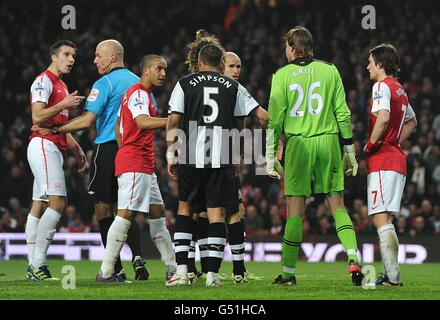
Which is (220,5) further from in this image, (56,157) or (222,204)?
(222,204)

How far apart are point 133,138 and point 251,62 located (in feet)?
45.5

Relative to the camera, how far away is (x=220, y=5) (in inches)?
1017

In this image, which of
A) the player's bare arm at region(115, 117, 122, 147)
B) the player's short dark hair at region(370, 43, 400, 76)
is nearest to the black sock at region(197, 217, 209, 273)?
the player's bare arm at region(115, 117, 122, 147)

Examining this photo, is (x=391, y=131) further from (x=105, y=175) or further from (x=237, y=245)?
(x=105, y=175)

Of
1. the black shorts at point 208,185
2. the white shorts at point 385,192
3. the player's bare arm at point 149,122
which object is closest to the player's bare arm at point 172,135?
the black shorts at point 208,185

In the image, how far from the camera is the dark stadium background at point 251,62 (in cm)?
1852

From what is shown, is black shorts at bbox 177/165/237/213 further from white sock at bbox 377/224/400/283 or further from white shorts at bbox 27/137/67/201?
white shorts at bbox 27/137/67/201

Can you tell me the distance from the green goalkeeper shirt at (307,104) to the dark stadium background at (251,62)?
8.01 m

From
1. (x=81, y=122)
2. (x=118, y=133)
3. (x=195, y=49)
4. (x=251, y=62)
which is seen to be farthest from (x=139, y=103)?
(x=251, y=62)

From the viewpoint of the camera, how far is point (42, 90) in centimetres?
1059

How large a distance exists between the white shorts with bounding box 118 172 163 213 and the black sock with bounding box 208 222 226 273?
0.85m

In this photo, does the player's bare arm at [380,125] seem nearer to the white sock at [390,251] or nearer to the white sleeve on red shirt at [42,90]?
the white sock at [390,251]

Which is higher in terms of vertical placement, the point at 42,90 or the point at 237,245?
the point at 42,90
